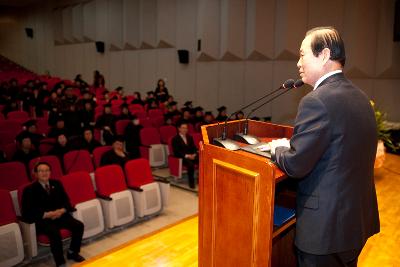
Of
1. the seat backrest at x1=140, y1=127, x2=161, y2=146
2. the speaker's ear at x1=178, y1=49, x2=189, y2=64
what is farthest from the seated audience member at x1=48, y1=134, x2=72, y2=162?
the speaker's ear at x1=178, y1=49, x2=189, y2=64

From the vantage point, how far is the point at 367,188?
4.58ft

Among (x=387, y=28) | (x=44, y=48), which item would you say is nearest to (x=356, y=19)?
(x=387, y=28)

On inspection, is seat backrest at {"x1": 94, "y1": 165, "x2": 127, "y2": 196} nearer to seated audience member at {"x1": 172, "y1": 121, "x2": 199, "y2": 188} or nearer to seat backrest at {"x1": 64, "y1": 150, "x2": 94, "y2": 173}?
seat backrest at {"x1": 64, "y1": 150, "x2": 94, "y2": 173}

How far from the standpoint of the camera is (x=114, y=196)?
419 cm

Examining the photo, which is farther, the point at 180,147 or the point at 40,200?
the point at 180,147

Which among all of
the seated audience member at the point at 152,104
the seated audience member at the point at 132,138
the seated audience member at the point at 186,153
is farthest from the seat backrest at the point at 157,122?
the seated audience member at the point at 186,153

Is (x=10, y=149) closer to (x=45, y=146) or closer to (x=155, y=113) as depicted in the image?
(x=45, y=146)

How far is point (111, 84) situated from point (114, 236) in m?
10.8

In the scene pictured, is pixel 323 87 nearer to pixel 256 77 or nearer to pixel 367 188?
pixel 367 188

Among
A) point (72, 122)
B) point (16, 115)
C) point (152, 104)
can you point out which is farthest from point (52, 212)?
point (152, 104)

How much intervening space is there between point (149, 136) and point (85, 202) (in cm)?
283

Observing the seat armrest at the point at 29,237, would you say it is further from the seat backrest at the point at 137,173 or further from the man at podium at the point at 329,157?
the man at podium at the point at 329,157

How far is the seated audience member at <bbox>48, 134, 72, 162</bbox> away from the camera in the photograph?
5.31 meters

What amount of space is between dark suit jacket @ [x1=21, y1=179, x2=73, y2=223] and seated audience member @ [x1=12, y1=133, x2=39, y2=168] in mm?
1316
